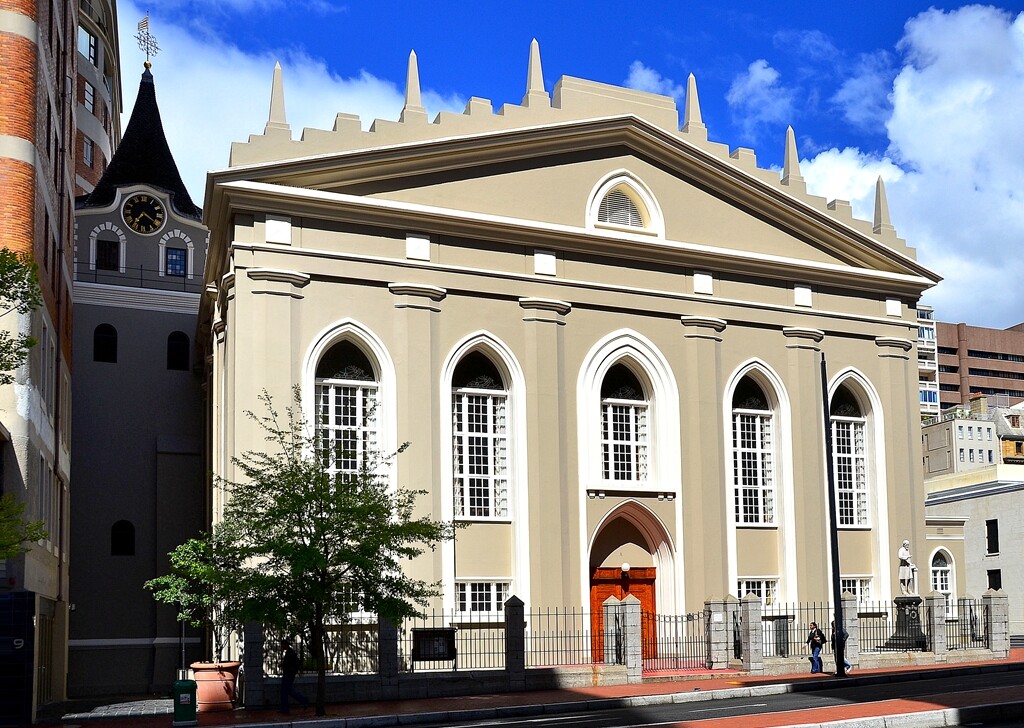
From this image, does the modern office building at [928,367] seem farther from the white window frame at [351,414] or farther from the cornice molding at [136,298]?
the white window frame at [351,414]

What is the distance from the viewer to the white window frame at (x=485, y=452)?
32.5 m

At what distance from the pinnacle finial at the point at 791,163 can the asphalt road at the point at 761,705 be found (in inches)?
644

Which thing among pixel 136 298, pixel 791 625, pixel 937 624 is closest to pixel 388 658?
pixel 791 625

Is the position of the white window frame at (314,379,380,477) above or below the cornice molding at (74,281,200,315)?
below

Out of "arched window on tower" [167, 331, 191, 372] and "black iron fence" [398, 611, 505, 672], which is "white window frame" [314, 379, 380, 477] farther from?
"arched window on tower" [167, 331, 191, 372]

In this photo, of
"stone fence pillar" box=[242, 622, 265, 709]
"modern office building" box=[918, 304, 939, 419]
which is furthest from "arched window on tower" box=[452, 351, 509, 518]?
"modern office building" box=[918, 304, 939, 419]

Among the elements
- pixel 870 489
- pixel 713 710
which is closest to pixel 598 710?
pixel 713 710

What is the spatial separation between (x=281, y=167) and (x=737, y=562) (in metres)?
16.7

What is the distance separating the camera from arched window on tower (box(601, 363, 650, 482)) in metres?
34.7

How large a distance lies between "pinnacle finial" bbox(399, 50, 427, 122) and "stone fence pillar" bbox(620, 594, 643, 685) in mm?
13561

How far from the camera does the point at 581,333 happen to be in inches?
1351

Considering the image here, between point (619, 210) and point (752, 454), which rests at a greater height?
point (619, 210)

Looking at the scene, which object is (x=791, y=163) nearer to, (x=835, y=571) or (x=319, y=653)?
(x=835, y=571)

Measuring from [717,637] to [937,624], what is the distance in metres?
7.05
